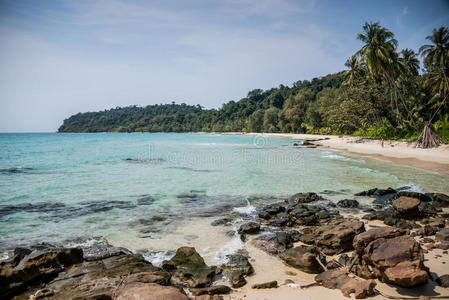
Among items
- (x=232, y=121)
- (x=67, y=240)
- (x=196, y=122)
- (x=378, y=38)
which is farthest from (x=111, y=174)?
(x=196, y=122)

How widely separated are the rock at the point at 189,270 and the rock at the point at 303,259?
1.78m

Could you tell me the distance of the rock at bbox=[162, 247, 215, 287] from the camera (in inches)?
202

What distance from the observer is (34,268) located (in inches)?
207

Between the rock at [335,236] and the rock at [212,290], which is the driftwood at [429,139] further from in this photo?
the rock at [212,290]

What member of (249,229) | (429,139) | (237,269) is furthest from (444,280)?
(429,139)

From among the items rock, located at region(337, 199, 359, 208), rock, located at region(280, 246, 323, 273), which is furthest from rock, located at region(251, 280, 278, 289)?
rock, located at region(337, 199, 359, 208)

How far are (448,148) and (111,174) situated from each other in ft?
106

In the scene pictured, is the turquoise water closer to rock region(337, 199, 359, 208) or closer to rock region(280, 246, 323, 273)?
rock region(337, 199, 359, 208)

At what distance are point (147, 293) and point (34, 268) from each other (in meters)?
3.04

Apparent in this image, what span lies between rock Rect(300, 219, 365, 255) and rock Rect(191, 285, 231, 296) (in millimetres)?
2858

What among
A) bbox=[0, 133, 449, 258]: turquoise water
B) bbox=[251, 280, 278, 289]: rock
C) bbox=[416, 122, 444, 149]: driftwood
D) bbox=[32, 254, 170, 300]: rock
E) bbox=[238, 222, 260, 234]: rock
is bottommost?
bbox=[0, 133, 449, 258]: turquoise water

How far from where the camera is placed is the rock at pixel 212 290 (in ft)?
15.5

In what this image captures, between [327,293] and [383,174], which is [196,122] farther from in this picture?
[327,293]

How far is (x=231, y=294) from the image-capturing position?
472 cm
